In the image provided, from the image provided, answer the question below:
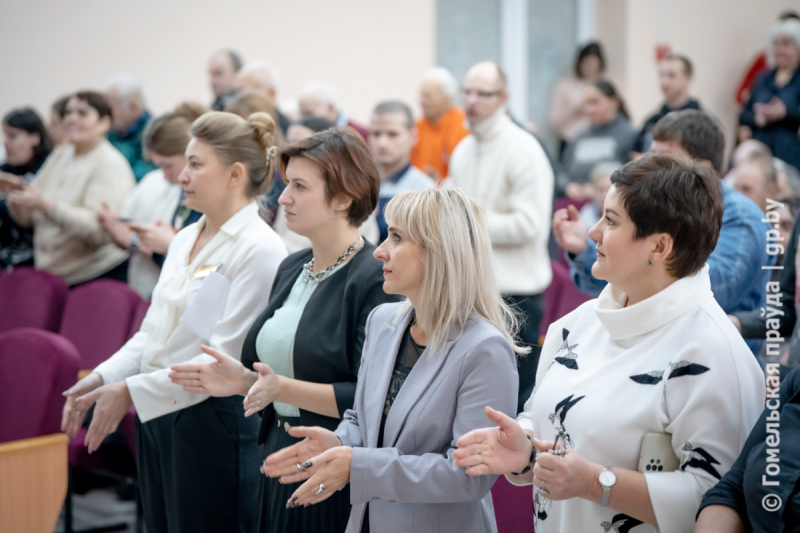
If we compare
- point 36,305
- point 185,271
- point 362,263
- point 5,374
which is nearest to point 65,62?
point 36,305

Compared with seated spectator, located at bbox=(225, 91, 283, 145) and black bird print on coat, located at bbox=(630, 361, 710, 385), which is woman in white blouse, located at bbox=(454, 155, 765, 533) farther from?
seated spectator, located at bbox=(225, 91, 283, 145)

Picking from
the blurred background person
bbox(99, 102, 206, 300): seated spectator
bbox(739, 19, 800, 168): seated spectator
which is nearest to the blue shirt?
bbox(99, 102, 206, 300): seated spectator

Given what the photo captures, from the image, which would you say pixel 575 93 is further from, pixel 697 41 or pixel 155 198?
pixel 155 198

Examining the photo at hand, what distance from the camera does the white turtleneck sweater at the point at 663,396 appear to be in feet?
4.42

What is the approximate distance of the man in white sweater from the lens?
Answer: 136 inches

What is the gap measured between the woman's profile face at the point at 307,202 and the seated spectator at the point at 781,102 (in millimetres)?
4720

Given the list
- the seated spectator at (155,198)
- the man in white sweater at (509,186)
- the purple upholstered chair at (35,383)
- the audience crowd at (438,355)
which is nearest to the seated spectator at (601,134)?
the man in white sweater at (509,186)

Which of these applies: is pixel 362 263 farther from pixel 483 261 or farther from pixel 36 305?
pixel 36 305

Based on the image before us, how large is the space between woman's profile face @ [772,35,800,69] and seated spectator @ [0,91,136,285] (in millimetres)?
4751

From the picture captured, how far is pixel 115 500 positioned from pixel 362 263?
2503 mm

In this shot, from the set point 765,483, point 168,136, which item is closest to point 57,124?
point 168,136

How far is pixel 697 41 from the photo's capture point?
7.78 m

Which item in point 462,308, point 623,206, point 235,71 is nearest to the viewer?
point 623,206

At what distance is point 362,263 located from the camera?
6.39ft
